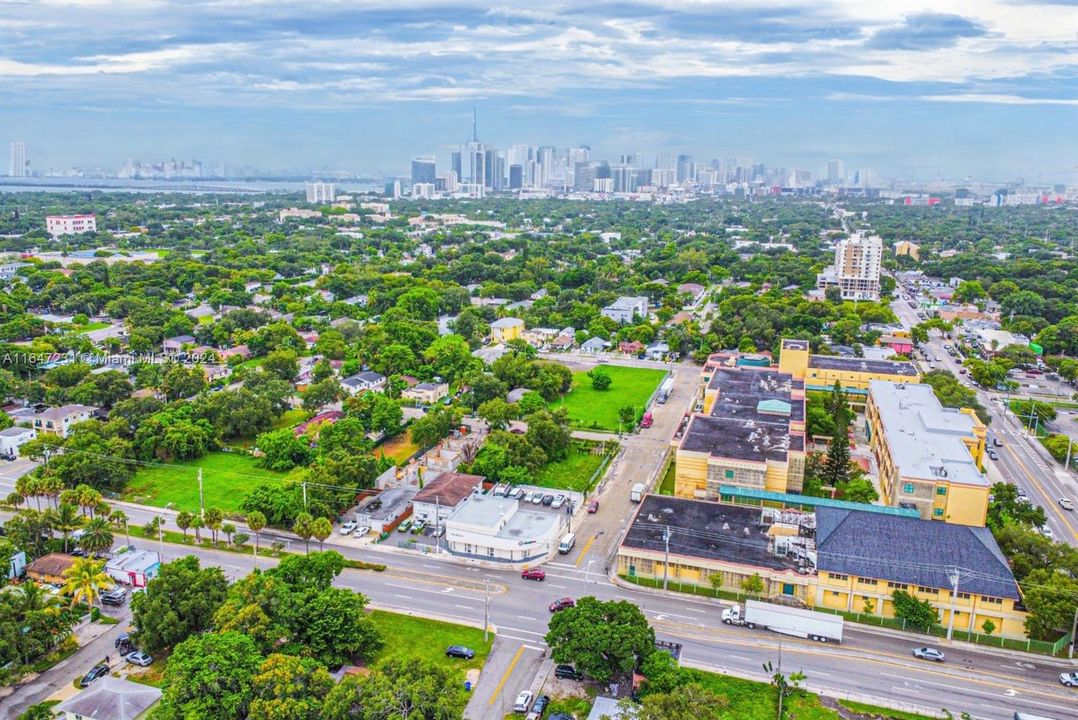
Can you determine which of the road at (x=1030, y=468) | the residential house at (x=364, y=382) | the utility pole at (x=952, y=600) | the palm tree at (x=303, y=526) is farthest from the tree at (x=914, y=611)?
the residential house at (x=364, y=382)

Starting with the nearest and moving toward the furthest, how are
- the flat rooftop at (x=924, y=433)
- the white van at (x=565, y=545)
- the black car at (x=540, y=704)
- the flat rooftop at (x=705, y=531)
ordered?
1. the black car at (x=540, y=704)
2. the flat rooftop at (x=705, y=531)
3. the white van at (x=565, y=545)
4. the flat rooftop at (x=924, y=433)

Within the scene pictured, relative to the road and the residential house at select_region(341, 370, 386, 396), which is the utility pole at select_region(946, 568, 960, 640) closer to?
the road

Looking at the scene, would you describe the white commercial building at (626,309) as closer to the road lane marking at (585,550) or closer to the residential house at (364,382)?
the residential house at (364,382)

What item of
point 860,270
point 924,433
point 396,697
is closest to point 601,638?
point 396,697

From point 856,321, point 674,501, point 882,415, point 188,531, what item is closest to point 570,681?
point 674,501

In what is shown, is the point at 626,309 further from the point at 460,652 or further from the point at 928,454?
the point at 460,652
